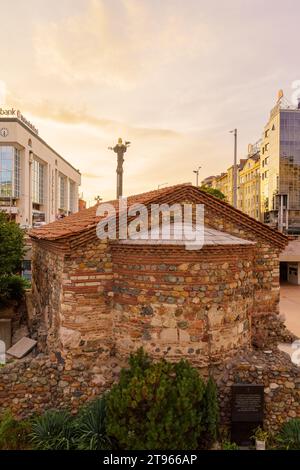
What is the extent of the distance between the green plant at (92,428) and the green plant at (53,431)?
19 cm

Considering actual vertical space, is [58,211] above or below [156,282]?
above

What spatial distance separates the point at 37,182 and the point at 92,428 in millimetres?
50476

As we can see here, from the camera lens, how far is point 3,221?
527 inches

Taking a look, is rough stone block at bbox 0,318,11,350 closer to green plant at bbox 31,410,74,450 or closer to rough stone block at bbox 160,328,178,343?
green plant at bbox 31,410,74,450

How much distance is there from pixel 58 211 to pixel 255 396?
60.0 metres

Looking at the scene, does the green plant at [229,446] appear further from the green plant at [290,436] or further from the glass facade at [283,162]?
the glass facade at [283,162]

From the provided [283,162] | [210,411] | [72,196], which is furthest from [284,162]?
[72,196]

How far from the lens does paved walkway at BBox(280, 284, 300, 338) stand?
1399cm

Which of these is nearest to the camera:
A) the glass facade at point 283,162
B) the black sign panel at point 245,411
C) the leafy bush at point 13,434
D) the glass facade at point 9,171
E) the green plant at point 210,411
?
the green plant at point 210,411

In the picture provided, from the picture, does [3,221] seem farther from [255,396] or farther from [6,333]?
Result: [255,396]

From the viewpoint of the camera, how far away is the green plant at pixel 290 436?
21.8 ft

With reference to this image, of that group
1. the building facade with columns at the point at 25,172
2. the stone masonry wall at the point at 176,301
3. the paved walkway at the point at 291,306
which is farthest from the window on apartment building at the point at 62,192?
the stone masonry wall at the point at 176,301

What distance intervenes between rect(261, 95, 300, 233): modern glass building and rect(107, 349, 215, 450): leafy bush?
3983 cm
